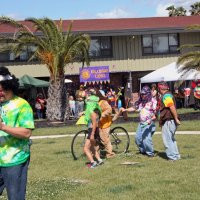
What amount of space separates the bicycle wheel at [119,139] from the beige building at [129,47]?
68.6 feet

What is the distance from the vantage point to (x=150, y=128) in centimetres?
1183

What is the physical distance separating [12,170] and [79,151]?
7458mm

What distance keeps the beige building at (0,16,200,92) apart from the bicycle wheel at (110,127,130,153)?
20911mm

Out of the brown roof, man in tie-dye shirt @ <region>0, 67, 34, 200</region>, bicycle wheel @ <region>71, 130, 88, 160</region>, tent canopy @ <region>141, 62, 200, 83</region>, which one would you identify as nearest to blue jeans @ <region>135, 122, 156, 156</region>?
bicycle wheel @ <region>71, 130, 88, 160</region>

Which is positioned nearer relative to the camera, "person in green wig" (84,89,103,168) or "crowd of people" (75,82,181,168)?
"person in green wig" (84,89,103,168)

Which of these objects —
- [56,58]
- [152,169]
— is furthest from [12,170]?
[56,58]

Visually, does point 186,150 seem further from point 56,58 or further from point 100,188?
point 56,58

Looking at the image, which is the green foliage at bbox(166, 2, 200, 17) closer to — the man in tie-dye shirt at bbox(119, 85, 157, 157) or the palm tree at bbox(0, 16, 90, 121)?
the palm tree at bbox(0, 16, 90, 121)

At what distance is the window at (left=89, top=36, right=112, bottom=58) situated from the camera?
34.2 metres

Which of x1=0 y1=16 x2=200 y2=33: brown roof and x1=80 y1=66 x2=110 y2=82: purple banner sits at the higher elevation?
x1=0 y1=16 x2=200 y2=33: brown roof

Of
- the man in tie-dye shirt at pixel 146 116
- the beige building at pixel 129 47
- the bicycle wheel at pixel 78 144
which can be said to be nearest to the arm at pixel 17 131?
the man in tie-dye shirt at pixel 146 116

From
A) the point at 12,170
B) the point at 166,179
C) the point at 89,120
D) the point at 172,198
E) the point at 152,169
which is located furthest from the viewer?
the point at 89,120

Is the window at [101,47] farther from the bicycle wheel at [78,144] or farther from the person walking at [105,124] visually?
the person walking at [105,124]

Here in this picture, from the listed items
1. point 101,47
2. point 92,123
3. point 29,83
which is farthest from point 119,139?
point 101,47
